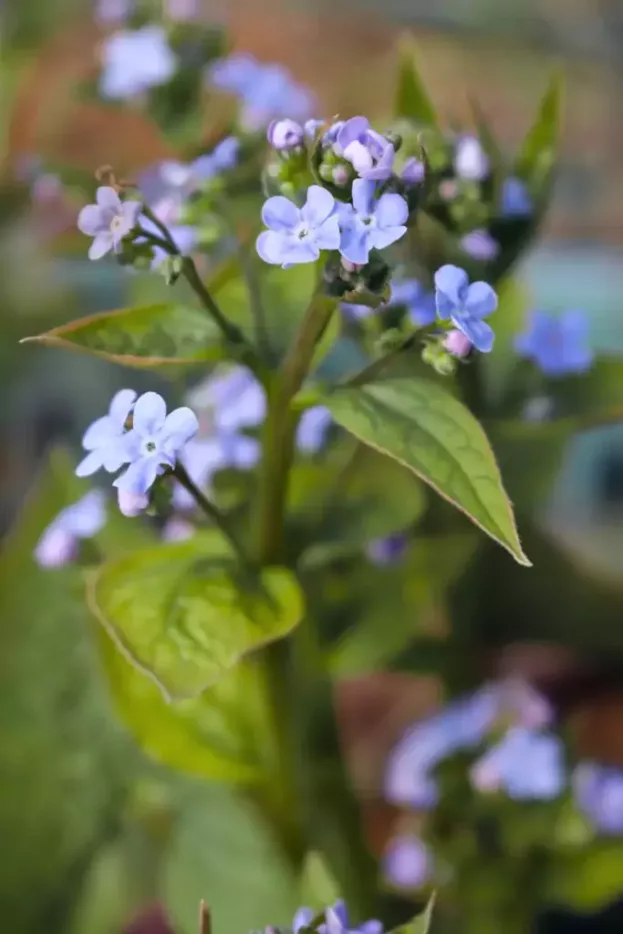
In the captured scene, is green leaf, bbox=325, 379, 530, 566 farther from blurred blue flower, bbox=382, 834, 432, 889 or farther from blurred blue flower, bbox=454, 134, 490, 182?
blurred blue flower, bbox=382, 834, 432, 889

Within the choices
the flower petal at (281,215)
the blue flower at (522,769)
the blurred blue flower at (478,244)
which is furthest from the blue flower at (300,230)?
the blue flower at (522,769)

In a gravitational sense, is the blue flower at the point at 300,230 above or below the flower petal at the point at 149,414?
above

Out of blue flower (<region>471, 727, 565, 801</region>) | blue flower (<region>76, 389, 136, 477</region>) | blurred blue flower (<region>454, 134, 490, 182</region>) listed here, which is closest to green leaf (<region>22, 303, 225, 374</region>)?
blue flower (<region>76, 389, 136, 477</region>)

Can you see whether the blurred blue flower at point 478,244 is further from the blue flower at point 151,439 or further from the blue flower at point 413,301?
the blue flower at point 151,439

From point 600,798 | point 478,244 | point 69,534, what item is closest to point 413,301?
point 478,244

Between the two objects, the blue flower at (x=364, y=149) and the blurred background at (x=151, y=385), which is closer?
the blue flower at (x=364, y=149)

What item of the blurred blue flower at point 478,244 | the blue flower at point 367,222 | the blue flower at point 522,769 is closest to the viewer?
the blue flower at point 367,222

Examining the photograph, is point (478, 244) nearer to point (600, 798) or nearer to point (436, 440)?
point (436, 440)
